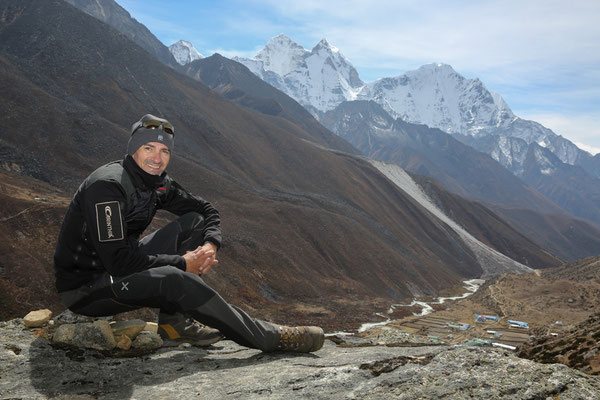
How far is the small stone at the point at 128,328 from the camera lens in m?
6.52

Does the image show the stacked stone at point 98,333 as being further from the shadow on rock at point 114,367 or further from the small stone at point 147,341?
the shadow on rock at point 114,367

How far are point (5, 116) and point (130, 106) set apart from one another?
3096 cm

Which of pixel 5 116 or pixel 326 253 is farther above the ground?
pixel 5 116

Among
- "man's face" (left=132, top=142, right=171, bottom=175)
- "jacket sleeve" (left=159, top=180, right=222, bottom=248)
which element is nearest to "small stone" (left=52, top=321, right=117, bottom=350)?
"jacket sleeve" (left=159, top=180, right=222, bottom=248)

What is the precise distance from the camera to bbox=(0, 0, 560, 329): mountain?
42.0m

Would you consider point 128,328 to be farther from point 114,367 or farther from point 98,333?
point 114,367

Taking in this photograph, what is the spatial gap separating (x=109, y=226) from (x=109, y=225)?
1 cm

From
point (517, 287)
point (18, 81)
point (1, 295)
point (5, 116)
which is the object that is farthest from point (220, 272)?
point (517, 287)

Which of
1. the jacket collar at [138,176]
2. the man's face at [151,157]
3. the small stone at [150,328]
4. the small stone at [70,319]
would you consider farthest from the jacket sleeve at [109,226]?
the small stone at [150,328]

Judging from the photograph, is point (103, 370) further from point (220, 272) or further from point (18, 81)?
point (18, 81)

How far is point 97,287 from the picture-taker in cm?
569

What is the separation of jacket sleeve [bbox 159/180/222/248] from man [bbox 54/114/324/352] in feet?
0.46

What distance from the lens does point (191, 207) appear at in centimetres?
724

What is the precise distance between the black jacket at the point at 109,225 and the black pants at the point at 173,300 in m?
0.20
